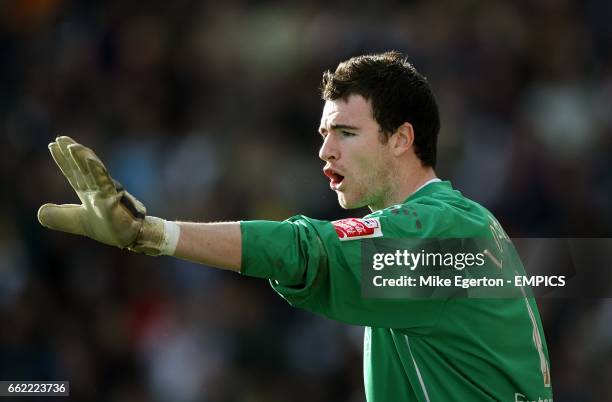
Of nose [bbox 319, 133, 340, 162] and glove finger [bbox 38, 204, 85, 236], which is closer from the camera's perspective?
glove finger [bbox 38, 204, 85, 236]

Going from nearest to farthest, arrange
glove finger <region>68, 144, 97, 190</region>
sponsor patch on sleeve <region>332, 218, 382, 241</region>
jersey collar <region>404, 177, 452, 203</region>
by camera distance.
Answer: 1. glove finger <region>68, 144, 97, 190</region>
2. sponsor patch on sleeve <region>332, 218, 382, 241</region>
3. jersey collar <region>404, 177, 452, 203</region>

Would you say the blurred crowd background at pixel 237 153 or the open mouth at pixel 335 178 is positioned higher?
the blurred crowd background at pixel 237 153

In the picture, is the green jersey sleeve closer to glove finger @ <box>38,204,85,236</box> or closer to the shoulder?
the shoulder

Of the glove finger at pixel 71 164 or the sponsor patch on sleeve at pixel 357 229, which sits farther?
the sponsor patch on sleeve at pixel 357 229

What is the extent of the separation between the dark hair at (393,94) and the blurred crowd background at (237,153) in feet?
12.7

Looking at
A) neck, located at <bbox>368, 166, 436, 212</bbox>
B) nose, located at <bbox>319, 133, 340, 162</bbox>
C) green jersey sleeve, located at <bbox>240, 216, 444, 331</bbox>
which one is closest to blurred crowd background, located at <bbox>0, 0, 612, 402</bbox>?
neck, located at <bbox>368, 166, 436, 212</bbox>

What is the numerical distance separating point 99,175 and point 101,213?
129 millimetres

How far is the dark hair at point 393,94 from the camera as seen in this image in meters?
4.44

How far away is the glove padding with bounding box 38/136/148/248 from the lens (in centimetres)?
318

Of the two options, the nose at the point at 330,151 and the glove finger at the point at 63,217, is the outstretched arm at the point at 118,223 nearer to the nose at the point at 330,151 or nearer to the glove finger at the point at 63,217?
the glove finger at the point at 63,217

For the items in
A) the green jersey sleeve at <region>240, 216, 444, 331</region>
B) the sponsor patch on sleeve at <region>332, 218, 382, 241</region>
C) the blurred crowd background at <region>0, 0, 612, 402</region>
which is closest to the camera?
the green jersey sleeve at <region>240, 216, 444, 331</region>

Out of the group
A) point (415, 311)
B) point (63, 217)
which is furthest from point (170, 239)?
point (415, 311)


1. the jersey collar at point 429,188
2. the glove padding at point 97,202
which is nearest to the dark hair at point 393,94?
the jersey collar at point 429,188

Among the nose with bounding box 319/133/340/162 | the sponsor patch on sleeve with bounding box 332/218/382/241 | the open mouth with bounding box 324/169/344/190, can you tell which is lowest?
the sponsor patch on sleeve with bounding box 332/218/382/241
